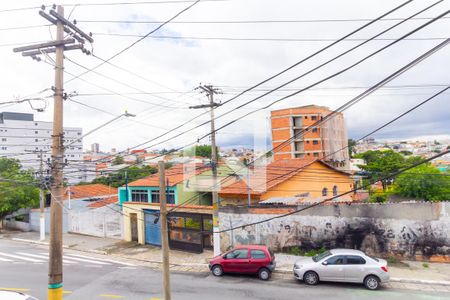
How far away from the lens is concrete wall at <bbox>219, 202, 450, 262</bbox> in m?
14.7

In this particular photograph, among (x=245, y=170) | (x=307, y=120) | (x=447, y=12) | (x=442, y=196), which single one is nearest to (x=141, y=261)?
(x=245, y=170)

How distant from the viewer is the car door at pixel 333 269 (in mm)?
12602

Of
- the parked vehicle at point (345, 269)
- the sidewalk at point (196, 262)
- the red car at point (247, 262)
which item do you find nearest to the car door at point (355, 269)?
the parked vehicle at point (345, 269)

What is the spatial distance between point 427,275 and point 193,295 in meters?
9.83

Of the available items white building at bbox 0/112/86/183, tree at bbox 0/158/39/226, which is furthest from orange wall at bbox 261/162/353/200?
white building at bbox 0/112/86/183

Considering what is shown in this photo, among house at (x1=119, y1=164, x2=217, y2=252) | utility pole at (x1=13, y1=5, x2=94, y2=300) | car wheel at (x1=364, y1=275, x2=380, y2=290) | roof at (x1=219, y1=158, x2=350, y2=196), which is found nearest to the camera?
utility pole at (x1=13, y1=5, x2=94, y2=300)

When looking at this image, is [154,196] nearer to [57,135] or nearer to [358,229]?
[358,229]

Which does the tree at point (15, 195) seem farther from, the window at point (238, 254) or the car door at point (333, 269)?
the car door at point (333, 269)

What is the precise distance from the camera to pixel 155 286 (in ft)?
42.9

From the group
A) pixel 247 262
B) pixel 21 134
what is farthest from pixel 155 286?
pixel 21 134

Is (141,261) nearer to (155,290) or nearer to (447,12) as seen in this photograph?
(155,290)

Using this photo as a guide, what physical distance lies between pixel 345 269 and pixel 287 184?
1115 cm

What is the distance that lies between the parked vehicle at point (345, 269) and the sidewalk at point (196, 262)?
3.26 ft

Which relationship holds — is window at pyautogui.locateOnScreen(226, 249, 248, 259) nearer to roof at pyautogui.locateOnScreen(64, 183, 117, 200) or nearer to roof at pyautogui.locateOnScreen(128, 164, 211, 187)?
roof at pyautogui.locateOnScreen(128, 164, 211, 187)
